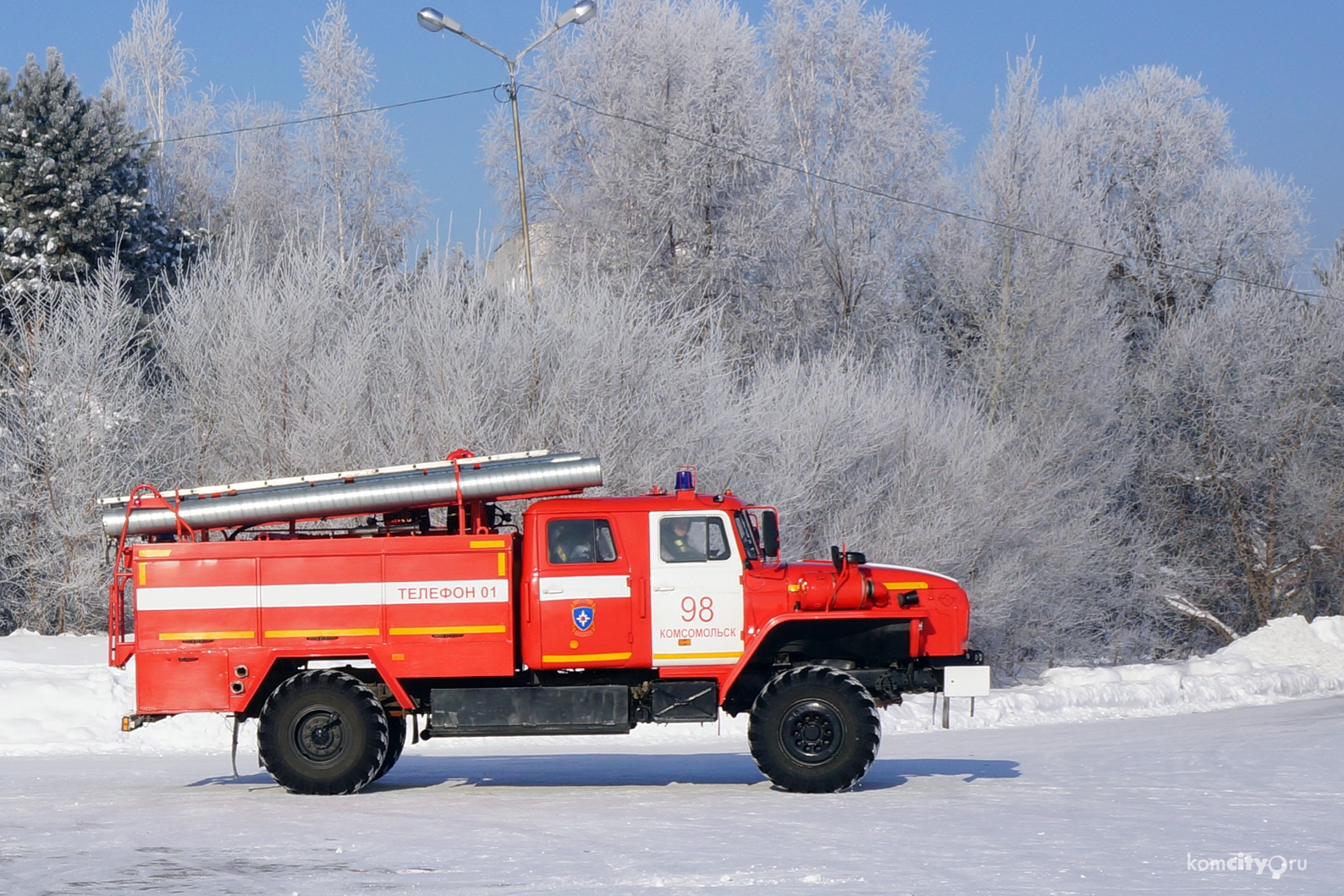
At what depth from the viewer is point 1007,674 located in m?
25.6

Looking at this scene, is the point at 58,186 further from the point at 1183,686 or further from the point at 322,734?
the point at 1183,686

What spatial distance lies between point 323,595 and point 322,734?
3.83 ft

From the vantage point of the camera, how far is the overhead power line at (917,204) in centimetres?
2992

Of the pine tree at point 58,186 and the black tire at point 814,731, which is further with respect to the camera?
the pine tree at point 58,186

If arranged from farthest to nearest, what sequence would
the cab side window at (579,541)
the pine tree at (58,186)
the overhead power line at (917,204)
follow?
Result: the overhead power line at (917,204) → the pine tree at (58,186) → the cab side window at (579,541)

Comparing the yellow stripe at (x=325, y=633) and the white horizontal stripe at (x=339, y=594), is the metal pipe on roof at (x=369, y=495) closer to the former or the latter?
the white horizontal stripe at (x=339, y=594)

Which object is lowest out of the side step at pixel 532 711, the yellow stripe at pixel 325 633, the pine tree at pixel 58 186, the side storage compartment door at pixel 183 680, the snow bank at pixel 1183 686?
the snow bank at pixel 1183 686

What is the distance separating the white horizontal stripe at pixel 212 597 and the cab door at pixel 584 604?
2431mm

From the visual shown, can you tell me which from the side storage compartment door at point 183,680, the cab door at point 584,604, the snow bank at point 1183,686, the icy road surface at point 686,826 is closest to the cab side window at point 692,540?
the cab door at point 584,604

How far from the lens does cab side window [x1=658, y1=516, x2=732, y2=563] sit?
10992 millimetres

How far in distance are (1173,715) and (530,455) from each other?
11.7 m

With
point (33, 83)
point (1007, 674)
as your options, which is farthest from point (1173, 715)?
point (33, 83)

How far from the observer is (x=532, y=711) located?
10727 mm

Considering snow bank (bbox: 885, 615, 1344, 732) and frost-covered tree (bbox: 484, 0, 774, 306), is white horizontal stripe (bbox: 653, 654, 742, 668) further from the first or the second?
frost-covered tree (bbox: 484, 0, 774, 306)
